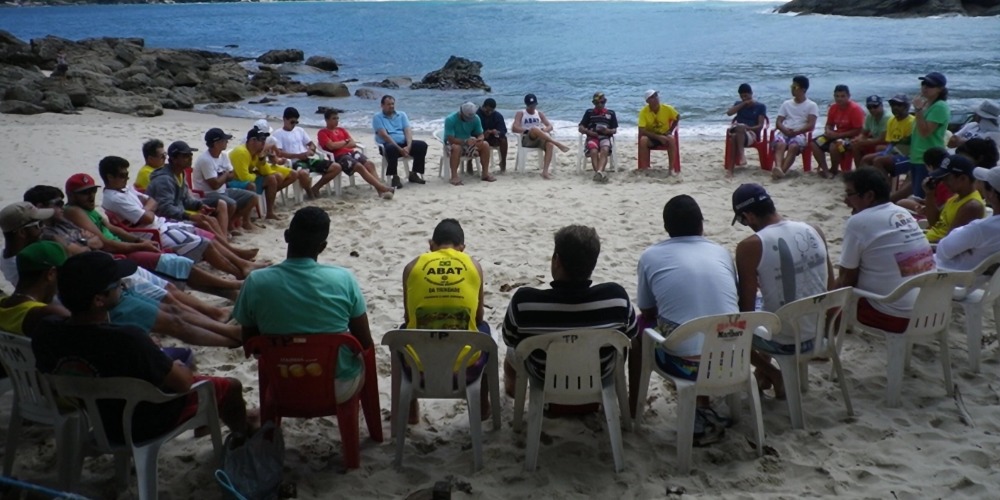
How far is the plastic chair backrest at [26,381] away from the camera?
338cm

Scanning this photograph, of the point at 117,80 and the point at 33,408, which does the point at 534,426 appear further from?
the point at 117,80

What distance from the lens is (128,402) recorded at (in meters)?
3.16

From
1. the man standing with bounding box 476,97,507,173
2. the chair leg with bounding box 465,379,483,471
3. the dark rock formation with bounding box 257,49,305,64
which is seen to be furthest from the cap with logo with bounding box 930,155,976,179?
the dark rock formation with bounding box 257,49,305,64

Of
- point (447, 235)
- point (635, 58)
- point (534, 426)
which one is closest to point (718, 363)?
point (534, 426)

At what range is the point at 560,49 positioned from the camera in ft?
154

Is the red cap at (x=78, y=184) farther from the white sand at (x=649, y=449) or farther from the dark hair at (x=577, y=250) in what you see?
the dark hair at (x=577, y=250)

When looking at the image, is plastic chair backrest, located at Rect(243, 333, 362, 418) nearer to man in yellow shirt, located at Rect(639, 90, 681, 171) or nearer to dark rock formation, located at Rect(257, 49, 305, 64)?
man in yellow shirt, located at Rect(639, 90, 681, 171)

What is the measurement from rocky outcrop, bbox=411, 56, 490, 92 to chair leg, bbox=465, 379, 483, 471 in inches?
941

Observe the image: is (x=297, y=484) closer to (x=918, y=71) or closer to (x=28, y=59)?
(x=28, y=59)

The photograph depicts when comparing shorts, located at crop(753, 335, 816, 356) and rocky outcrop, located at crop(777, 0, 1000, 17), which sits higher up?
rocky outcrop, located at crop(777, 0, 1000, 17)

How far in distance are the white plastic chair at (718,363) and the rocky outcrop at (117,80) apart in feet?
56.0

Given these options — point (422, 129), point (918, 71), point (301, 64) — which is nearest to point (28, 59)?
point (301, 64)

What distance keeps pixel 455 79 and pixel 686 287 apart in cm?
2426

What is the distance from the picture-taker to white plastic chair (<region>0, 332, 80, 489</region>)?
11.1ft
